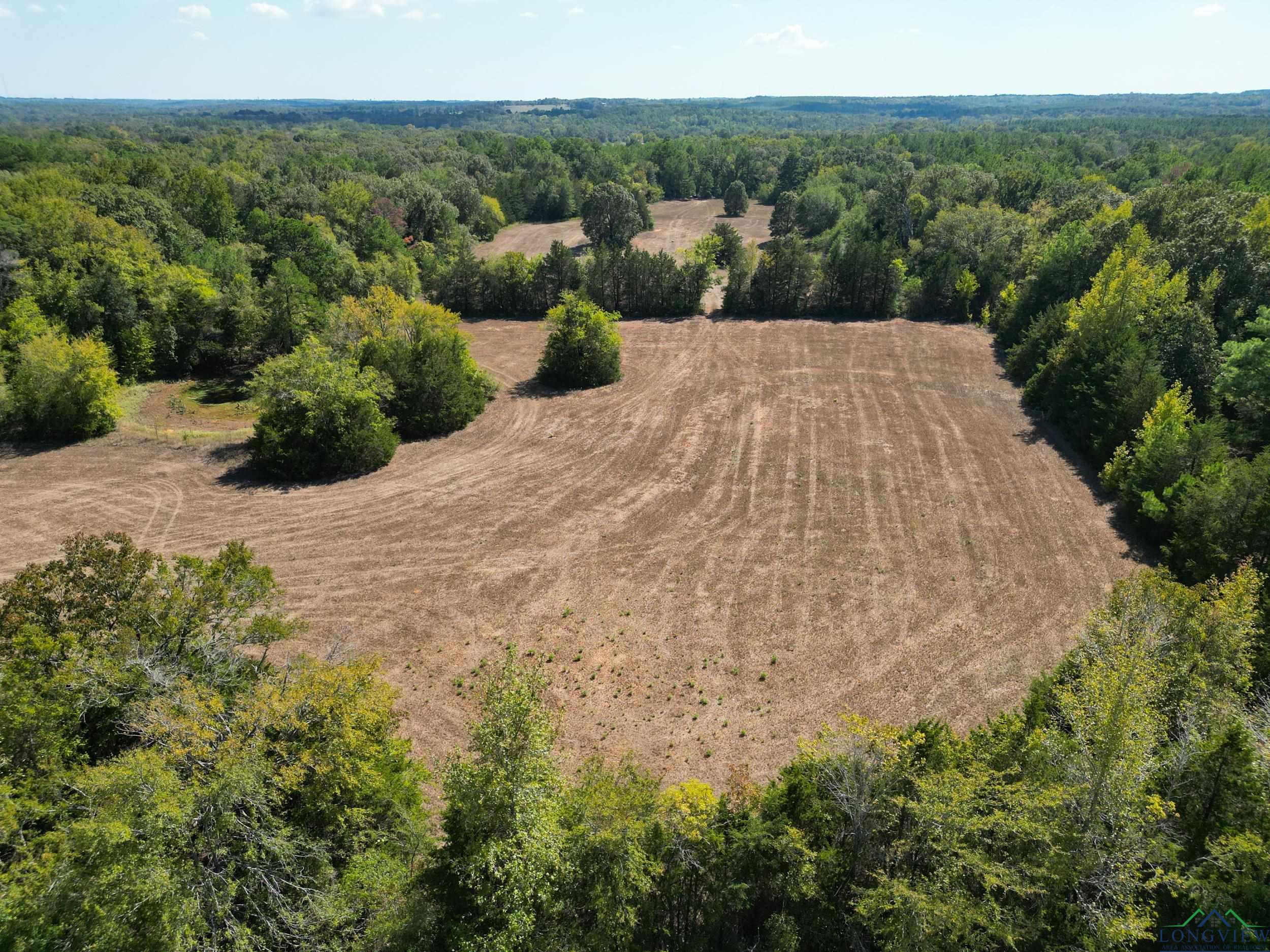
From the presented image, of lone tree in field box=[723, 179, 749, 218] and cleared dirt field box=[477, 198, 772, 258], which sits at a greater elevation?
lone tree in field box=[723, 179, 749, 218]

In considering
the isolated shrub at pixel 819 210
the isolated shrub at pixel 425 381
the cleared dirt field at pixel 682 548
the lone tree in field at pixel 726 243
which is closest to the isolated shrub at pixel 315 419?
the cleared dirt field at pixel 682 548

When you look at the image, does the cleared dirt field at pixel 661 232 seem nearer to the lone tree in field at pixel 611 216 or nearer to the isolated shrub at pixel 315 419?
the lone tree in field at pixel 611 216

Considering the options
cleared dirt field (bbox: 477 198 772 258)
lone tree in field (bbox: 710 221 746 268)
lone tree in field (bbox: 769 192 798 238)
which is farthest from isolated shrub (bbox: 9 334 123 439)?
lone tree in field (bbox: 769 192 798 238)

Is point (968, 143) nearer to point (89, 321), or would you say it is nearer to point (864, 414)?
point (864, 414)

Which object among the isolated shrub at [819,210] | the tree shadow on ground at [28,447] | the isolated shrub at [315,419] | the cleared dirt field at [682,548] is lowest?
the cleared dirt field at [682,548]

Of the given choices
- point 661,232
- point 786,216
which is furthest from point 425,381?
point 786,216

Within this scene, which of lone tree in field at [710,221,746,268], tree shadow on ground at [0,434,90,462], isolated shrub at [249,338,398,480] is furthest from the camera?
lone tree in field at [710,221,746,268]

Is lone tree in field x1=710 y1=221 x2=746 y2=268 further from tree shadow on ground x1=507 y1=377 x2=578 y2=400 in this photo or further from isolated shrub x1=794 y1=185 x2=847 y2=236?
tree shadow on ground x1=507 y1=377 x2=578 y2=400

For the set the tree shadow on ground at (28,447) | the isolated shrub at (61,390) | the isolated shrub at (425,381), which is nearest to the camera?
the tree shadow on ground at (28,447)
